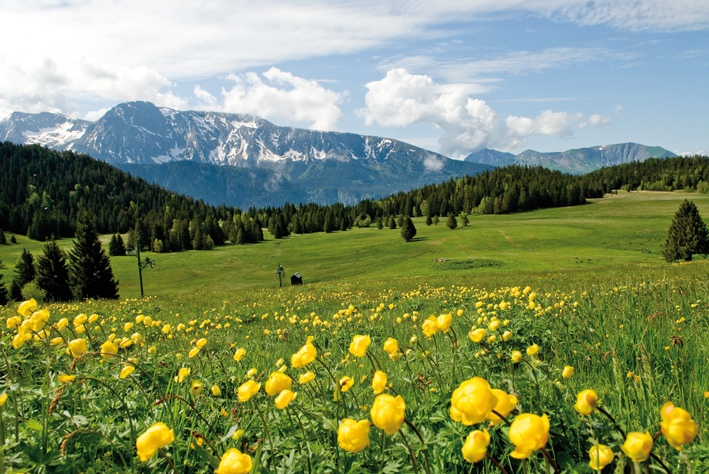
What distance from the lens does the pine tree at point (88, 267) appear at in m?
40.6

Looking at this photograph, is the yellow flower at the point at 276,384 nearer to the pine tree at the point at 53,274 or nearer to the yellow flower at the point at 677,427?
the yellow flower at the point at 677,427

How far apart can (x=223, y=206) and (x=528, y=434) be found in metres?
172

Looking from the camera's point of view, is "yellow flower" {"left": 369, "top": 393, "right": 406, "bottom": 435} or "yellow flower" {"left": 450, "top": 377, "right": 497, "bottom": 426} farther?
"yellow flower" {"left": 369, "top": 393, "right": 406, "bottom": 435}

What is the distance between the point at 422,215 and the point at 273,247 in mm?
73554

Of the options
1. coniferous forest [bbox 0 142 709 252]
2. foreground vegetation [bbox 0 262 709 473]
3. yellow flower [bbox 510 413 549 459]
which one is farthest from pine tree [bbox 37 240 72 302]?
coniferous forest [bbox 0 142 709 252]

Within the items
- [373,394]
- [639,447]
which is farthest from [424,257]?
[639,447]

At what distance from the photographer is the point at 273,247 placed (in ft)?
314

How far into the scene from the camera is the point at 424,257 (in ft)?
194

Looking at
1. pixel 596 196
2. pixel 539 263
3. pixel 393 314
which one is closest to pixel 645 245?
pixel 539 263

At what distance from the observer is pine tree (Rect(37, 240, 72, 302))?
4081 cm

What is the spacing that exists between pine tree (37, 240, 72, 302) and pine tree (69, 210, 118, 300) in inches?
43.7

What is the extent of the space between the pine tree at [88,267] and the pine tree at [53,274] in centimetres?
111

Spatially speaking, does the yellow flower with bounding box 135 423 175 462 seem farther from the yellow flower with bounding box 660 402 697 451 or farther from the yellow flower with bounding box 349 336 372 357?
the yellow flower with bounding box 660 402 697 451

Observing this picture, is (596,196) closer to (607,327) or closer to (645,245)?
(645,245)
